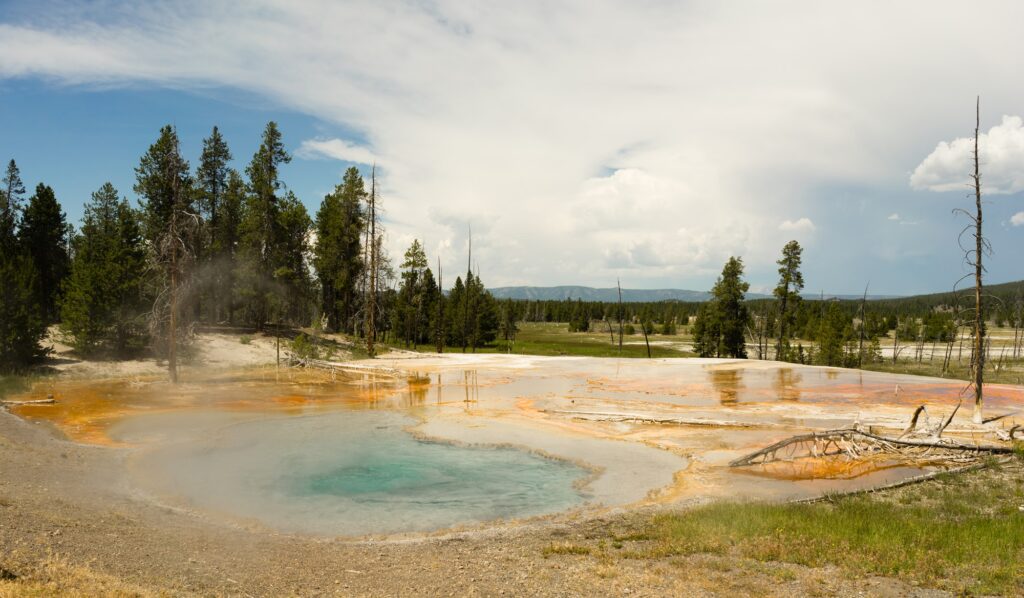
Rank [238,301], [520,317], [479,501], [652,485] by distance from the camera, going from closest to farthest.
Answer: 1. [479,501]
2. [652,485]
3. [238,301]
4. [520,317]

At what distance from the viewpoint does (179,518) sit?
11469mm

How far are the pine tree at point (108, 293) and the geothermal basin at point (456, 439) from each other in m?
4.78

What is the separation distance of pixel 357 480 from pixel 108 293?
27585 millimetres

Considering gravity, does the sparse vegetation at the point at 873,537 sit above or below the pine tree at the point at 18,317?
below

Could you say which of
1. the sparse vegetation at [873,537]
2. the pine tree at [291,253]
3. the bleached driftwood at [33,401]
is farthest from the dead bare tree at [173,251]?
the sparse vegetation at [873,537]

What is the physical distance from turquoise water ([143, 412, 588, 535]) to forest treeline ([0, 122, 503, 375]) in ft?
46.5

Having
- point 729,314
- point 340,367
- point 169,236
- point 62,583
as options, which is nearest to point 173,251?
point 169,236

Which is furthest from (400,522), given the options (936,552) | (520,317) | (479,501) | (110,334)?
(520,317)

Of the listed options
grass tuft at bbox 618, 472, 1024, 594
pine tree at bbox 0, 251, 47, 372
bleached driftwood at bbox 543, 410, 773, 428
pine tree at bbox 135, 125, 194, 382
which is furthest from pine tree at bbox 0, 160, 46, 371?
grass tuft at bbox 618, 472, 1024, 594

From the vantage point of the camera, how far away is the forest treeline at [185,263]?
97.9ft

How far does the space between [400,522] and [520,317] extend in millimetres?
176335

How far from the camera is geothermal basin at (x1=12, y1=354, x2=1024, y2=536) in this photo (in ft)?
43.8

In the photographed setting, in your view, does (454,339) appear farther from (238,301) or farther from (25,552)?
(25,552)

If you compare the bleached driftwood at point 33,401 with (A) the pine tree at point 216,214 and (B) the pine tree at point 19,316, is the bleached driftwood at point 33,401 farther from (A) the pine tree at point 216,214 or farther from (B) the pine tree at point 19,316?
(A) the pine tree at point 216,214
